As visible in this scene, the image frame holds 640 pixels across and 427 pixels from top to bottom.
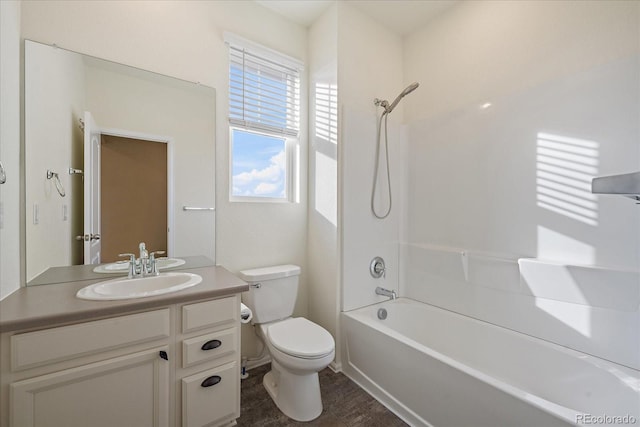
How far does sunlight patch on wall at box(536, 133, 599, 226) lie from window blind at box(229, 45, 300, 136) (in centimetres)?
169

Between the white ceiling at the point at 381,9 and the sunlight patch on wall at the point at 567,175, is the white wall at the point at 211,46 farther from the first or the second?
the sunlight patch on wall at the point at 567,175

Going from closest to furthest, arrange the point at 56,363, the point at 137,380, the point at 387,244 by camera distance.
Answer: the point at 56,363 → the point at 137,380 → the point at 387,244

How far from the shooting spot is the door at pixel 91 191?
4.88 feet

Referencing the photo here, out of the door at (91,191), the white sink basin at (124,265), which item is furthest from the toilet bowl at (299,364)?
the door at (91,191)

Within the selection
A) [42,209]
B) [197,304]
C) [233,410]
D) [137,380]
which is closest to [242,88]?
[42,209]

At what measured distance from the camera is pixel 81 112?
1.47 m

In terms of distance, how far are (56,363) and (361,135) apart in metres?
2.06

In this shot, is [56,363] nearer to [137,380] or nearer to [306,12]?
[137,380]

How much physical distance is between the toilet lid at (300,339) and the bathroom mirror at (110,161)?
67 centimetres

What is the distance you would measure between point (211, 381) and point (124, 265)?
0.82 meters

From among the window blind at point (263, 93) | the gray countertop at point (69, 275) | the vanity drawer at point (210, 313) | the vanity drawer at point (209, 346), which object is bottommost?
the vanity drawer at point (209, 346)

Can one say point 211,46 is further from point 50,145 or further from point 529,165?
point 529,165

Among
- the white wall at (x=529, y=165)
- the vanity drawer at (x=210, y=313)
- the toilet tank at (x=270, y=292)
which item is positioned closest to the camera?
the vanity drawer at (x=210, y=313)

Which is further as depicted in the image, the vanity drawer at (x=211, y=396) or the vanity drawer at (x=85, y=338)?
the vanity drawer at (x=211, y=396)
